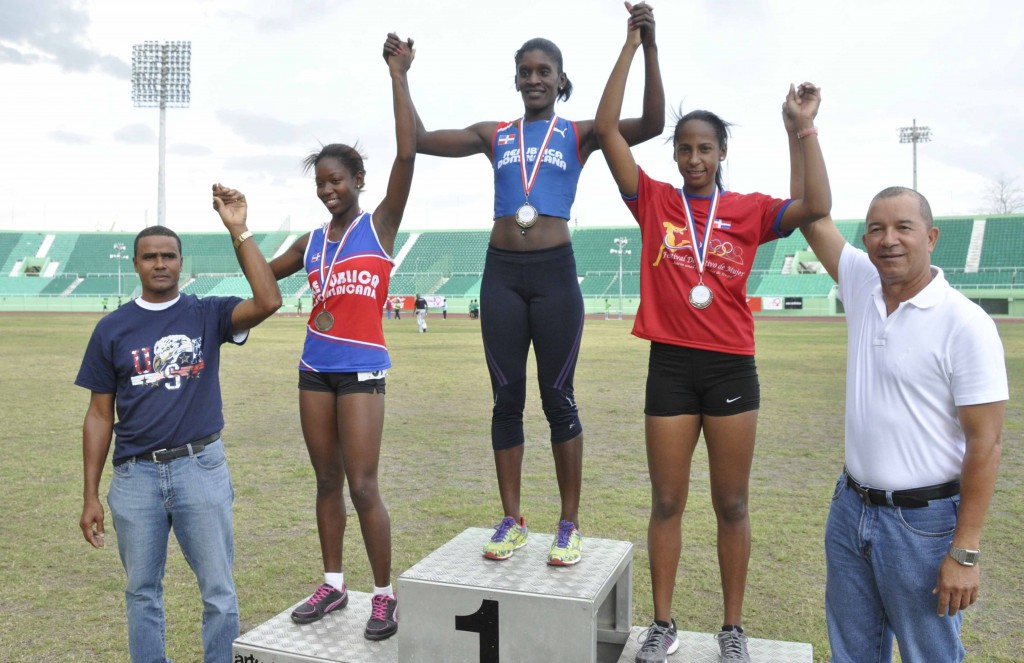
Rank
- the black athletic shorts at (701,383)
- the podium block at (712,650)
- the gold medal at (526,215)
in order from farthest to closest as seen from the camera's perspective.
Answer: the gold medal at (526,215), the podium block at (712,650), the black athletic shorts at (701,383)

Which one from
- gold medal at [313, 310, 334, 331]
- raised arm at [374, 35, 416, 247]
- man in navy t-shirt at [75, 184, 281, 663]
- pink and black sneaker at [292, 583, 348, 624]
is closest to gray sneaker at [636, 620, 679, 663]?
pink and black sneaker at [292, 583, 348, 624]

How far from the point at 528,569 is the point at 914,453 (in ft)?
5.68

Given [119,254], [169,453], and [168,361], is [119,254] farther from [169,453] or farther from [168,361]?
[169,453]

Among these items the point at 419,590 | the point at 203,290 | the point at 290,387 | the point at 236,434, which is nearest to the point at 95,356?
the point at 419,590

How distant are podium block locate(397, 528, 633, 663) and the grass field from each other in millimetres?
1196

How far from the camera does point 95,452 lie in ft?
11.4

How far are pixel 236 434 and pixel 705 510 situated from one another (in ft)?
19.1

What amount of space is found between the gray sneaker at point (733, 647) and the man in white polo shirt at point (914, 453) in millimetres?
606

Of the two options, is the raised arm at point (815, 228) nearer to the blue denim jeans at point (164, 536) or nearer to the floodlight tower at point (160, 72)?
the blue denim jeans at point (164, 536)

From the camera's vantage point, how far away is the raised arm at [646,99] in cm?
352

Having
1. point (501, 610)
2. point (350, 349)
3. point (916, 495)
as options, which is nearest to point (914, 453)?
point (916, 495)

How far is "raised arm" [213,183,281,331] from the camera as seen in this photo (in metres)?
3.54

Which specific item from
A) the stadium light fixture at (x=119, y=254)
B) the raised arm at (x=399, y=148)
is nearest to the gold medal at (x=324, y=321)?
the raised arm at (x=399, y=148)

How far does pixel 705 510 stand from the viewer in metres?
6.53
